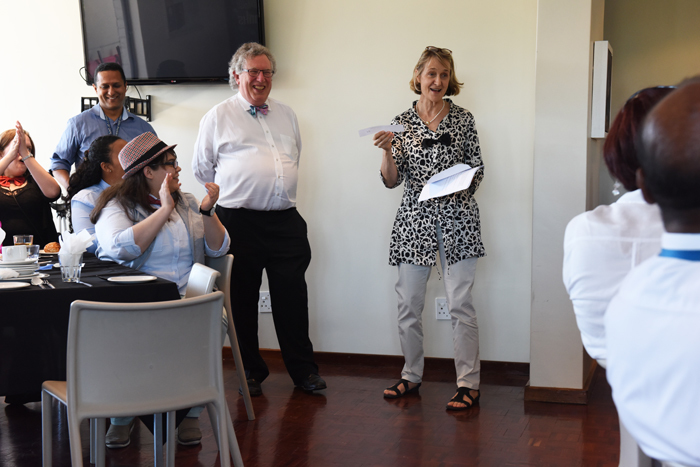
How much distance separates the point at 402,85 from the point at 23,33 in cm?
270

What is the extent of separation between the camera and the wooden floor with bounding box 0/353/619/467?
2.53 metres

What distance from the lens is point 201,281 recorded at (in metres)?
2.38

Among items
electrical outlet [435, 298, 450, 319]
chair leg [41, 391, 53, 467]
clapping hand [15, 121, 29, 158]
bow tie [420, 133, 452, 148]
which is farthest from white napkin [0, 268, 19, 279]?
electrical outlet [435, 298, 450, 319]

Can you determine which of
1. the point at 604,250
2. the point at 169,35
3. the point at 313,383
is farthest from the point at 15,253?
Answer: the point at 604,250

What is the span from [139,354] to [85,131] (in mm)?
2254

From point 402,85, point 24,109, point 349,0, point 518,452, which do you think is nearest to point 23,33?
point 24,109

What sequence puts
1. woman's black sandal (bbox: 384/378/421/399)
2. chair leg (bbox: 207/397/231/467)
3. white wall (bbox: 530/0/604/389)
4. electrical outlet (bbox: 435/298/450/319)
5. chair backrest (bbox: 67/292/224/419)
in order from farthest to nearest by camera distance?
electrical outlet (bbox: 435/298/450/319) → woman's black sandal (bbox: 384/378/421/399) → white wall (bbox: 530/0/604/389) → chair leg (bbox: 207/397/231/467) → chair backrest (bbox: 67/292/224/419)

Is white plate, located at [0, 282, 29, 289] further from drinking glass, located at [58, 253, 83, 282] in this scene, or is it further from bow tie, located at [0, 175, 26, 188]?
bow tie, located at [0, 175, 26, 188]

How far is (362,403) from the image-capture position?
3225 millimetres

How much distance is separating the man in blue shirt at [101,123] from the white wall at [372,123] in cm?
57

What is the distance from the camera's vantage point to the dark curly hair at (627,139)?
131cm

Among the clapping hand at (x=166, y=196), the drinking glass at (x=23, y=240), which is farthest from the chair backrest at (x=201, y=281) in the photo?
the drinking glass at (x=23, y=240)

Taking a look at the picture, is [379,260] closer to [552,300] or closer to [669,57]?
[552,300]

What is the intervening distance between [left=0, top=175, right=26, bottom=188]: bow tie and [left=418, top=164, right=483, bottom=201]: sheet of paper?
224 cm
